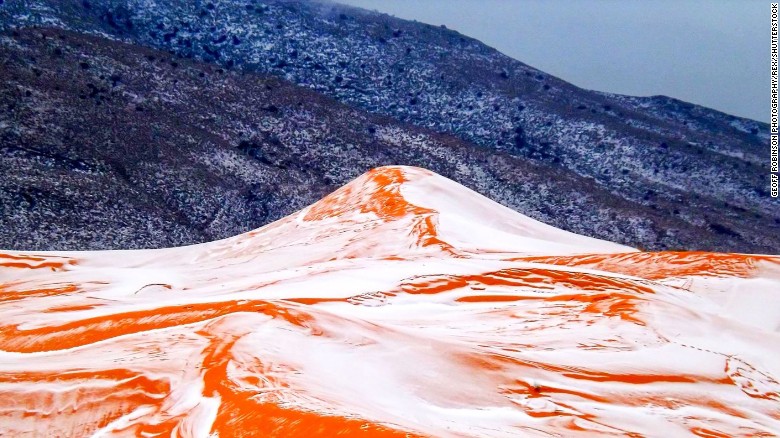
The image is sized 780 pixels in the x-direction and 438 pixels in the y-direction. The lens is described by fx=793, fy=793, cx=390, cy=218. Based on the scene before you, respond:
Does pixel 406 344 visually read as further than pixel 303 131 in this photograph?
No

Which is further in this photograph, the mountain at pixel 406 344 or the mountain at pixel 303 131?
the mountain at pixel 303 131

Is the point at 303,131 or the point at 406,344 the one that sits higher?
the point at 406,344

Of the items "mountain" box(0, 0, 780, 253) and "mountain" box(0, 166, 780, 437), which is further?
"mountain" box(0, 0, 780, 253)

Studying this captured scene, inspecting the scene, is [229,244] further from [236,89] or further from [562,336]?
[236,89]
